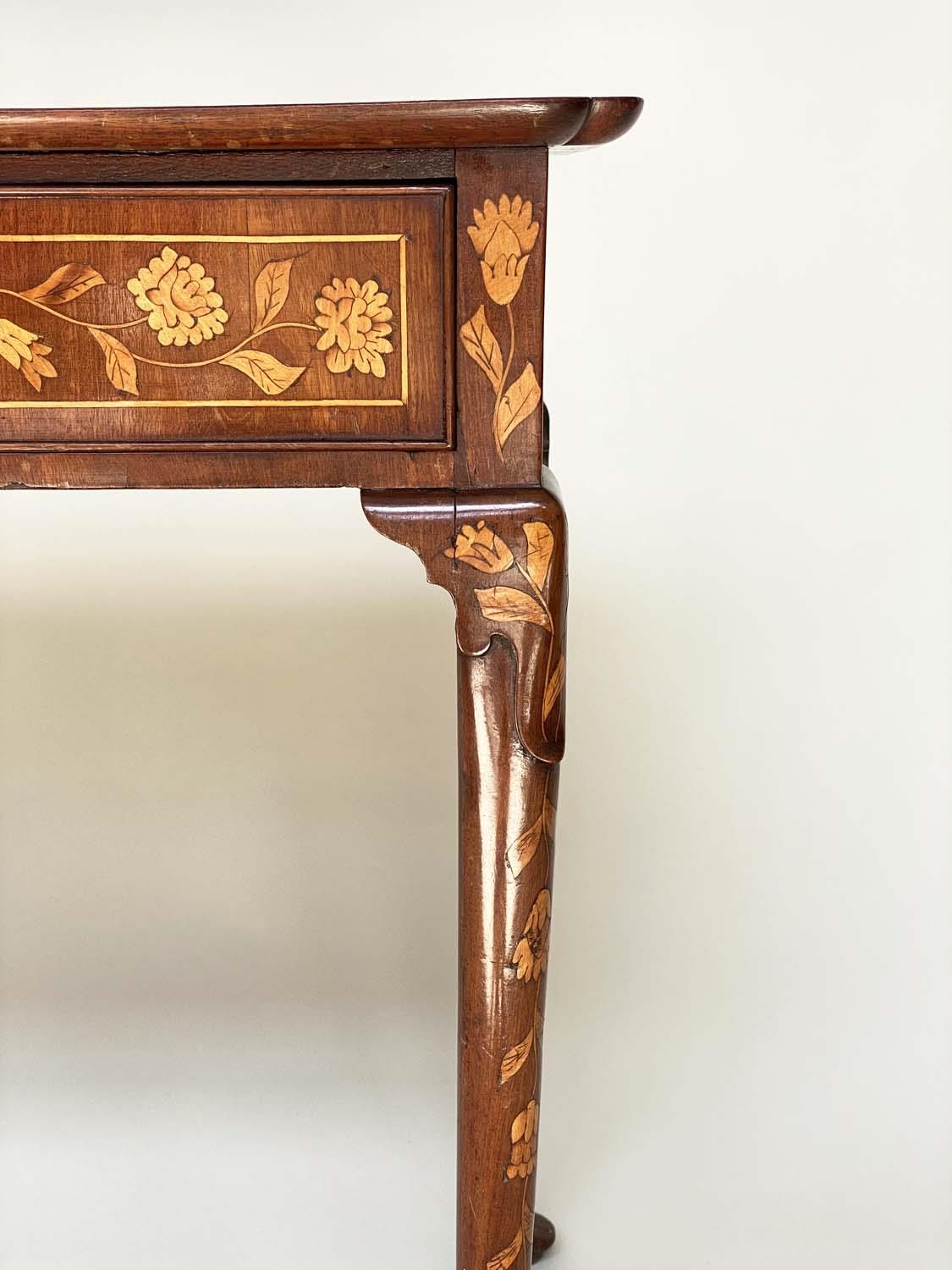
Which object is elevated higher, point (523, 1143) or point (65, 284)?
point (65, 284)

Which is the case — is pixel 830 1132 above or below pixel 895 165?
below

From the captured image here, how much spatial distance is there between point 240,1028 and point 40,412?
3.89 ft

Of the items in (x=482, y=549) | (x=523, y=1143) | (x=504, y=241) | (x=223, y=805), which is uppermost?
(x=504, y=241)

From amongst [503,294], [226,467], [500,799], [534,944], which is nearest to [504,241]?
[503,294]

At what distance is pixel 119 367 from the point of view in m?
1.12

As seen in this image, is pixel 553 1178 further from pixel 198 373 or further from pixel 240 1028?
pixel 198 373

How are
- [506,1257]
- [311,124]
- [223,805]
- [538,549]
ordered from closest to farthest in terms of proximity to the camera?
[311,124], [538,549], [506,1257], [223,805]

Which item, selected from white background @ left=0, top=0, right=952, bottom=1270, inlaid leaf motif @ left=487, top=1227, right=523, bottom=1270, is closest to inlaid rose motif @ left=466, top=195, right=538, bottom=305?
inlaid leaf motif @ left=487, top=1227, right=523, bottom=1270

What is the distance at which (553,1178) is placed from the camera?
5.76 ft

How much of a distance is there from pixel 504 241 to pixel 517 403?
11 centimetres

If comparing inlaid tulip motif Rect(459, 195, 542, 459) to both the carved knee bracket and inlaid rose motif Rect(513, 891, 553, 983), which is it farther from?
inlaid rose motif Rect(513, 891, 553, 983)

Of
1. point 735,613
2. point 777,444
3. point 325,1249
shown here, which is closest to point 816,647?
point 735,613

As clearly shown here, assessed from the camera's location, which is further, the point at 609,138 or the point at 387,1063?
the point at 387,1063

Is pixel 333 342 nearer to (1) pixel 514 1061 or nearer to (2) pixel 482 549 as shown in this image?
(2) pixel 482 549
